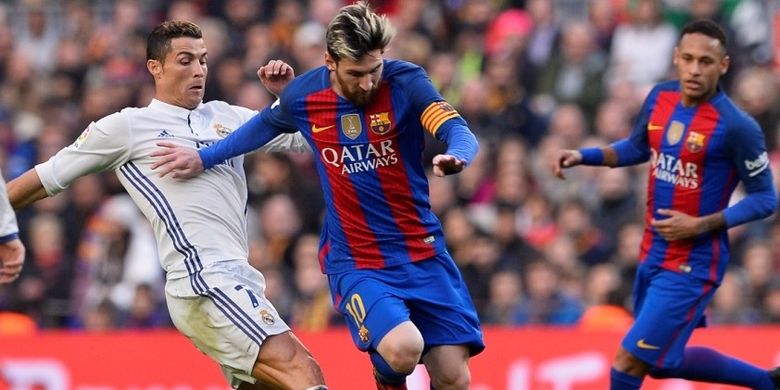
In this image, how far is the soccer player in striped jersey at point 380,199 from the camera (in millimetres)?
8070

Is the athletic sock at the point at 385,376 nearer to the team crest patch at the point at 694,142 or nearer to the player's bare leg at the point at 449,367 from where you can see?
the player's bare leg at the point at 449,367

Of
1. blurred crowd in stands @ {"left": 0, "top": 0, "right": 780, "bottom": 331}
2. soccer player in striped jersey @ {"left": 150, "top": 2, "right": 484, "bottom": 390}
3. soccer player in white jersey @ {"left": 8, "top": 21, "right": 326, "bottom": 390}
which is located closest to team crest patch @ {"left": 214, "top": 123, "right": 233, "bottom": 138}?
soccer player in white jersey @ {"left": 8, "top": 21, "right": 326, "bottom": 390}

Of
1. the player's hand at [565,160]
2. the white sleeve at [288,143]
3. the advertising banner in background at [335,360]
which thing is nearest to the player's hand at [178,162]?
the white sleeve at [288,143]

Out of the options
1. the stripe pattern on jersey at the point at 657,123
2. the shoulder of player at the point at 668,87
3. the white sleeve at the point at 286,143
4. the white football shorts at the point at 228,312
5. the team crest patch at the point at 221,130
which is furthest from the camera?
the shoulder of player at the point at 668,87

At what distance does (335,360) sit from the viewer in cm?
1224

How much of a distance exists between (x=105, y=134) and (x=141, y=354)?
14.3 feet

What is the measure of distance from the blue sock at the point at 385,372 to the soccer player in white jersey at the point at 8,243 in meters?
1.87

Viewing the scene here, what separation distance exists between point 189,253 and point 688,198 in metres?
2.79

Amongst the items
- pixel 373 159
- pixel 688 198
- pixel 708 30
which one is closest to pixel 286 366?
pixel 373 159

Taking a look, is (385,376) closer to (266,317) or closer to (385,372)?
(385,372)

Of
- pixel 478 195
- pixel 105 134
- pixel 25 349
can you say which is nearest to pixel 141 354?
pixel 25 349

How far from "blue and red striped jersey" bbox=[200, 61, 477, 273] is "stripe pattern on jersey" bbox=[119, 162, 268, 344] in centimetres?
43

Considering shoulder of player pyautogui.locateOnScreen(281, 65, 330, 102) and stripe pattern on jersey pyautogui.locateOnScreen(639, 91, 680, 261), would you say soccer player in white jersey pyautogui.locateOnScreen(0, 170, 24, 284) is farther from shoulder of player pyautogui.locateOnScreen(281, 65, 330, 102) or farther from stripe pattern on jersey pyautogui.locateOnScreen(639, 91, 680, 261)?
stripe pattern on jersey pyautogui.locateOnScreen(639, 91, 680, 261)

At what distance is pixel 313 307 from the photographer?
13.3m
